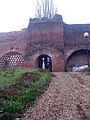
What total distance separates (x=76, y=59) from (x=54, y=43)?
2.69 meters

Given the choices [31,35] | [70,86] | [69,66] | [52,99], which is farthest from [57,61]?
[52,99]

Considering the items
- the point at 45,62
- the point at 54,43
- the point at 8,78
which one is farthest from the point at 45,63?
the point at 8,78

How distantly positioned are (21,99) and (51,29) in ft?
63.2

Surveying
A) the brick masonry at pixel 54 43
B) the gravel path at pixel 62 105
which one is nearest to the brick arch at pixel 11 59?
the brick masonry at pixel 54 43

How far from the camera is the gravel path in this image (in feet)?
26.2

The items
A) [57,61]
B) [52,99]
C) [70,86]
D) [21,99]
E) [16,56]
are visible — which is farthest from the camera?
[16,56]

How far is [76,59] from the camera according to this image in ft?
91.5

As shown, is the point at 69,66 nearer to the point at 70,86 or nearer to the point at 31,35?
the point at 31,35

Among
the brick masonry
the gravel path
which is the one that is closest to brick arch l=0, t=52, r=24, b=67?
the brick masonry

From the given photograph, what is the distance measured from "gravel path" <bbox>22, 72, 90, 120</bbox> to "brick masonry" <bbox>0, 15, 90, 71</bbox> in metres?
14.7

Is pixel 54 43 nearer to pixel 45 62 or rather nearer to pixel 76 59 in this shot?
pixel 76 59

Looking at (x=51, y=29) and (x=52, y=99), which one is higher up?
(x=51, y=29)

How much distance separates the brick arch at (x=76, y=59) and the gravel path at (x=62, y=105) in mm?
15211

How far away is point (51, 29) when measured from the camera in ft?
90.8
